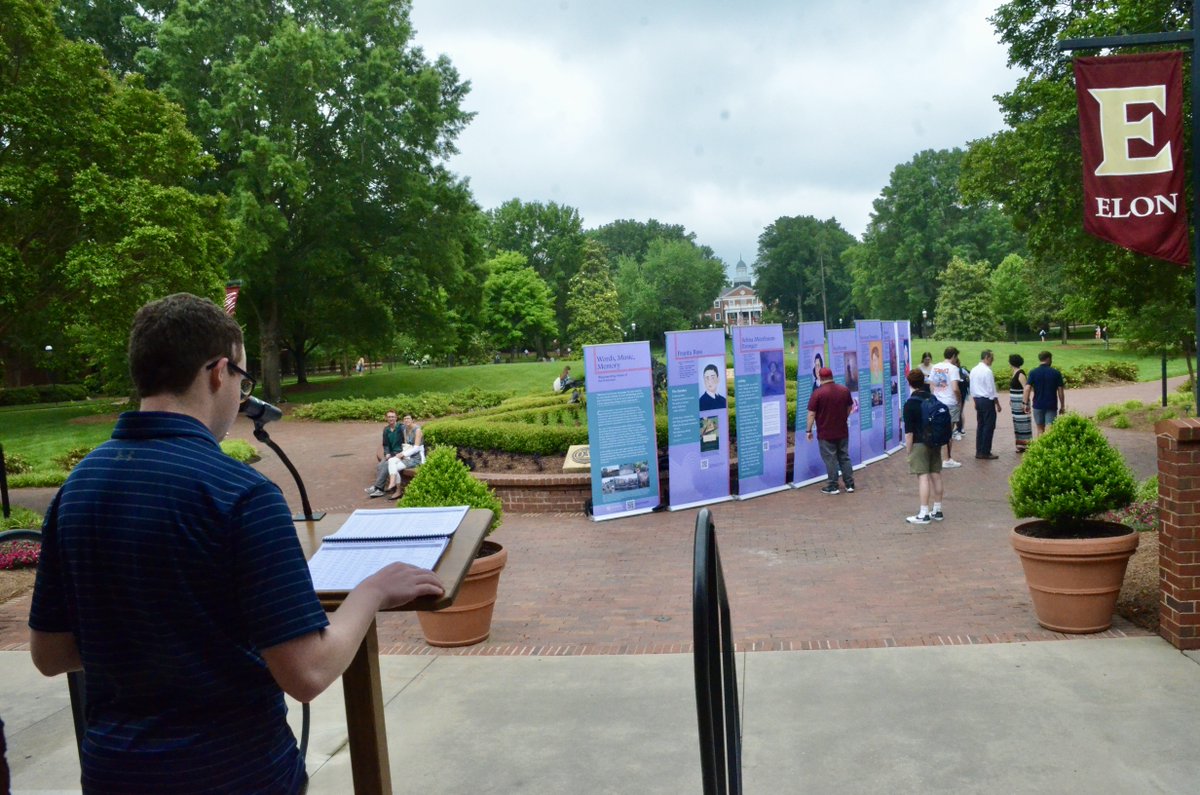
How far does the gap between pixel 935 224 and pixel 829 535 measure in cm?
7208

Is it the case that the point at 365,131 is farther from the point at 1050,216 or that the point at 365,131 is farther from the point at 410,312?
the point at 1050,216

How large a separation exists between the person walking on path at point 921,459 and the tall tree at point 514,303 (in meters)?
58.7

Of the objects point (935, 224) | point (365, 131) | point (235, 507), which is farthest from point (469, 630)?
point (935, 224)

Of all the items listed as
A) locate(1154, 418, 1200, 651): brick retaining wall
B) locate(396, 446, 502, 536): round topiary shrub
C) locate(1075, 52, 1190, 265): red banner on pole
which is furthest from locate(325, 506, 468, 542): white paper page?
locate(1075, 52, 1190, 265): red banner on pole

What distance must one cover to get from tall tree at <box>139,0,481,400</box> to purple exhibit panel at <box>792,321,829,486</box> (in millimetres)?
21763

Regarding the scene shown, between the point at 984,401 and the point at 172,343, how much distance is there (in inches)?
614

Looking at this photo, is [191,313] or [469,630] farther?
[469,630]

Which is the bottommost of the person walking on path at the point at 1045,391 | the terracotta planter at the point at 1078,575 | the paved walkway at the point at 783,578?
the paved walkway at the point at 783,578

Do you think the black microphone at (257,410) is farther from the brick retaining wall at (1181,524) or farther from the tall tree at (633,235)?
the tall tree at (633,235)

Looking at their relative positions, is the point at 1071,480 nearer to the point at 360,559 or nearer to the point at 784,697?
the point at 784,697

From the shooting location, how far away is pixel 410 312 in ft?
124

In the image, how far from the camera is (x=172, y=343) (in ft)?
6.48

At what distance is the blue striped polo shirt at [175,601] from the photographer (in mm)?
1851

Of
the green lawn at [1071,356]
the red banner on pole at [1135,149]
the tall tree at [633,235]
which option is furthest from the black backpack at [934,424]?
the tall tree at [633,235]
